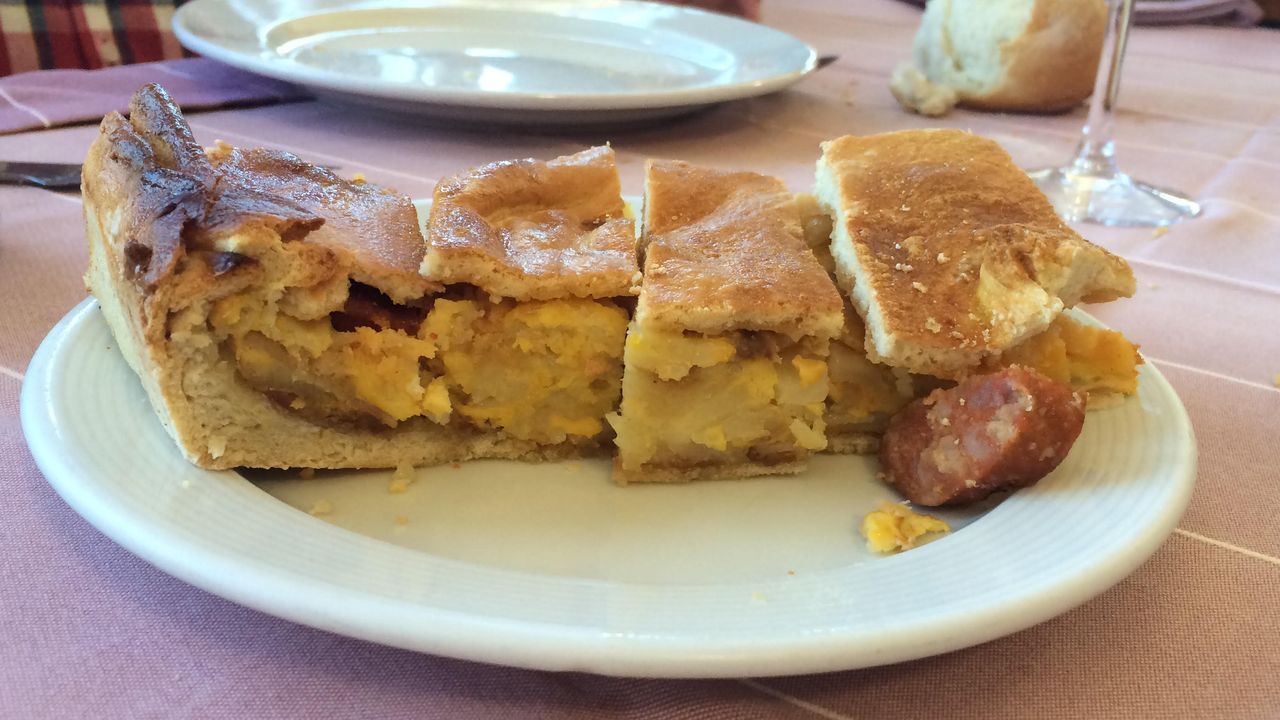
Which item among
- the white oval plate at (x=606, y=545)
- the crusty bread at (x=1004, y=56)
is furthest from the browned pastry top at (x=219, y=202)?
the crusty bread at (x=1004, y=56)

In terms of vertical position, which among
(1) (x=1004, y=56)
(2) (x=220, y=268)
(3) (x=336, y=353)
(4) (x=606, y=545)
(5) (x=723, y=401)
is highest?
(2) (x=220, y=268)

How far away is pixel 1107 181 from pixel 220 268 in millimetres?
3106

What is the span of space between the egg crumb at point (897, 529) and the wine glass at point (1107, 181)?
1.94 metres

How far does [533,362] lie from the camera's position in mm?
1943

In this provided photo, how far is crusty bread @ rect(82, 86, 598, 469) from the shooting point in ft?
5.41

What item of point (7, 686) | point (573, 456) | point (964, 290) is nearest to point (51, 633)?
point (7, 686)

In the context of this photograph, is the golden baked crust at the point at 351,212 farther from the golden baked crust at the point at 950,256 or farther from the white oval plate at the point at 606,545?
the golden baked crust at the point at 950,256

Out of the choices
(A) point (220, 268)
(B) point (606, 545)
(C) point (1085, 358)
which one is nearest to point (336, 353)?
(A) point (220, 268)

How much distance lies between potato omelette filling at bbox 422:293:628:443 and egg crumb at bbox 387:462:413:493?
0.52ft

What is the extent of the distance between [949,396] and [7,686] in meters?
1.58

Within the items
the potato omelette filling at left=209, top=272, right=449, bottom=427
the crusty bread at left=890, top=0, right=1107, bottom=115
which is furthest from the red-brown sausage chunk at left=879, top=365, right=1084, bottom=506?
the crusty bread at left=890, top=0, right=1107, bottom=115

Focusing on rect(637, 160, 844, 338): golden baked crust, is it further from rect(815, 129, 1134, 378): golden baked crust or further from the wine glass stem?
the wine glass stem

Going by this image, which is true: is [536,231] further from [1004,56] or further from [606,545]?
[1004,56]

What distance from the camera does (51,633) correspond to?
1.37 metres
